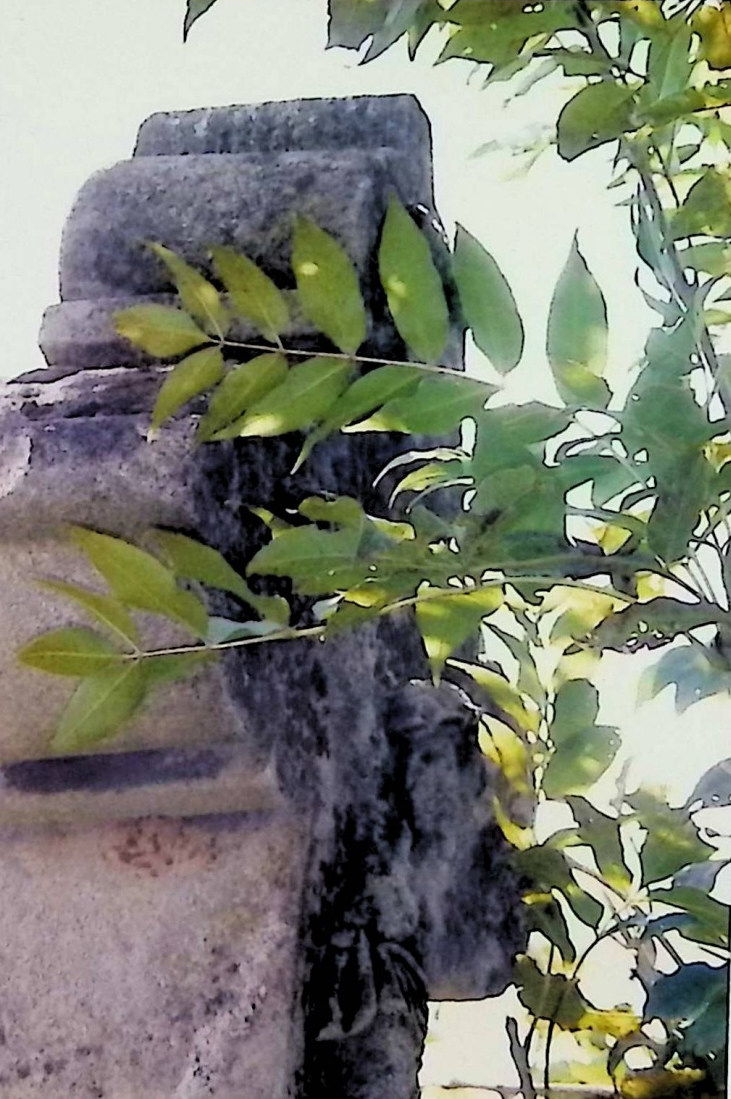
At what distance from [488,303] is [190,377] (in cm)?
11

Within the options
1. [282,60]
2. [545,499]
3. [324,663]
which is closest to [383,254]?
[545,499]

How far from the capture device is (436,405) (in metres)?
0.44

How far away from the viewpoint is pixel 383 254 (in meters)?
0.45

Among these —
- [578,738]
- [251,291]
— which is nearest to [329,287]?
[251,291]

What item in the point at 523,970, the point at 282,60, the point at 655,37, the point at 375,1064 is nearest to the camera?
the point at 655,37

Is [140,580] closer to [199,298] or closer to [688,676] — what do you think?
[199,298]

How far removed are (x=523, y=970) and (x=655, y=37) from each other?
19.7 inches

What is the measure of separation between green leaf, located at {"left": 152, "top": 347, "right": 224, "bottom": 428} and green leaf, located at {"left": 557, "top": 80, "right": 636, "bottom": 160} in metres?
0.15

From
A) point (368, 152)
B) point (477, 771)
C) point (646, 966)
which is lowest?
point (646, 966)

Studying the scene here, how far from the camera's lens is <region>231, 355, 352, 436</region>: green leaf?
0.45 m

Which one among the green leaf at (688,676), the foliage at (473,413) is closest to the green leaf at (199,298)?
the foliage at (473,413)

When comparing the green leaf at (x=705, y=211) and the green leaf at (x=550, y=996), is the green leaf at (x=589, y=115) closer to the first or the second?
the green leaf at (x=705, y=211)

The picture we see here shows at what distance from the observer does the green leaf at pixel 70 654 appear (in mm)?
428

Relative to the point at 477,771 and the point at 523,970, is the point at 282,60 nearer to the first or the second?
the point at 477,771
